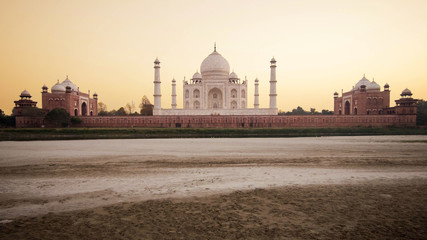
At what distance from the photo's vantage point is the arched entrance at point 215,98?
3809 centimetres

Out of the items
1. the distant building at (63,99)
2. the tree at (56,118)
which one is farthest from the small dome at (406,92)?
the distant building at (63,99)

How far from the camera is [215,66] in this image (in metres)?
38.2

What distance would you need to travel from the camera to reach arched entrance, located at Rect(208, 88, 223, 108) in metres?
38.1

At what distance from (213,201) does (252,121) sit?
25.0 m

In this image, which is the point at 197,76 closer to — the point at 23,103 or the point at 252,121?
the point at 252,121

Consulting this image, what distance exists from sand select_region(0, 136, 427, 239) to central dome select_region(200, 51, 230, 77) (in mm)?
31709

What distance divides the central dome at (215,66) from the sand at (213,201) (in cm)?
3171

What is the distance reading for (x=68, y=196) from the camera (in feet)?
15.4

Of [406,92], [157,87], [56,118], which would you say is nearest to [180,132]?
[157,87]

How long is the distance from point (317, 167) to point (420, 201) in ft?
10.3

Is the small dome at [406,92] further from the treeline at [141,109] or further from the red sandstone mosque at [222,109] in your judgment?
the treeline at [141,109]

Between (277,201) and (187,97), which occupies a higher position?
(187,97)

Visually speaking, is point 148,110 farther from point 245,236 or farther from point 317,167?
point 245,236

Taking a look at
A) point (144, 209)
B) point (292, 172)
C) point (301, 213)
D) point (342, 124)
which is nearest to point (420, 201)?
point (301, 213)
